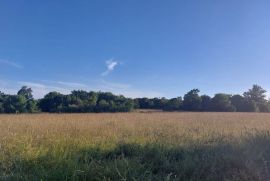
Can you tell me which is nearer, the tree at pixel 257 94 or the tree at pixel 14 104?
the tree at pixel 14 104

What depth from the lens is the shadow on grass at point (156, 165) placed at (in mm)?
5312

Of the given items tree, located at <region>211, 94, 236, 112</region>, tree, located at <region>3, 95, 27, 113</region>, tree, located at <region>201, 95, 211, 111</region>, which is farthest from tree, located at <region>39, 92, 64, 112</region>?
tree, located at <region>211, 94, 236, 112</region>

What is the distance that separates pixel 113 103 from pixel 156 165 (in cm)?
5819

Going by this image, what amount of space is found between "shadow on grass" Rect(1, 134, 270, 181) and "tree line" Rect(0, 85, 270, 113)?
2060 inches

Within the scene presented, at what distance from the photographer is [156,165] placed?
20.8 ft

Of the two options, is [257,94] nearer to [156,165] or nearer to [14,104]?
[14,104]

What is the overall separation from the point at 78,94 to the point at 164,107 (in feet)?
56.7

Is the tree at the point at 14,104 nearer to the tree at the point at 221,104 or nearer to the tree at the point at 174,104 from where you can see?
the tree at the point at 174,104

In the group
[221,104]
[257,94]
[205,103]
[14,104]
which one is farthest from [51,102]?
[257,94]

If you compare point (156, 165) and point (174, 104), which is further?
point (174, 104)

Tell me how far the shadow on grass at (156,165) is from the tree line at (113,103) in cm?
5233

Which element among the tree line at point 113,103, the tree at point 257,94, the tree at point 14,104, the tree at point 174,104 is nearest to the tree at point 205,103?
the tree line at point 113,103

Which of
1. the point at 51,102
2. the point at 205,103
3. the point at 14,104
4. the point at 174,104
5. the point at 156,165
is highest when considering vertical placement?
the point at 205,103

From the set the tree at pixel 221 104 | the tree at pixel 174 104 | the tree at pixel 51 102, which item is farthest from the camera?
the tree at pixel 221 104
